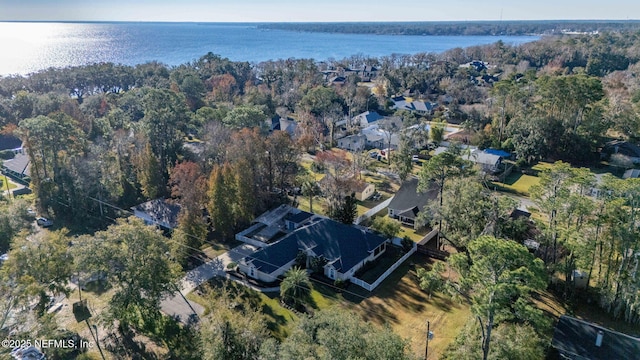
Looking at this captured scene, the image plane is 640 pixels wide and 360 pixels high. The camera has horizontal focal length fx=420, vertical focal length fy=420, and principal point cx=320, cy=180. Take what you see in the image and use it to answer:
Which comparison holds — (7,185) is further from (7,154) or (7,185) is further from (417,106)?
(417,106)

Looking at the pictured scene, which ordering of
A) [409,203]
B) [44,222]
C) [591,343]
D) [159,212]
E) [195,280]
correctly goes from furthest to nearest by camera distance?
[409,203] < [159,212] < [44,222] < [195,280] < [591,343]

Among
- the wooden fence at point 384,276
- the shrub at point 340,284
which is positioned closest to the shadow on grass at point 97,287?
the shrub at point 340,284

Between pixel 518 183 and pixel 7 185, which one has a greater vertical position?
pixel 7 185

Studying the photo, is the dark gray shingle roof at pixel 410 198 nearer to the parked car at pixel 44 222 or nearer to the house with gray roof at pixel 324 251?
the house with gray roof at pixel 324 251

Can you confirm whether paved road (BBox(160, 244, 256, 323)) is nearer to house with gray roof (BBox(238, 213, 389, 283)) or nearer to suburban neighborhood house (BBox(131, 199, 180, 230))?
house with gray roof (BBox(238, 213, 389, 283))

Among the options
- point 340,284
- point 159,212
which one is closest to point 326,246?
point 340,284
